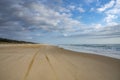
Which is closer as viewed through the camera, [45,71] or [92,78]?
[92,78]

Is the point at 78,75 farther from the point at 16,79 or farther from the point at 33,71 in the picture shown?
the point at 16,79

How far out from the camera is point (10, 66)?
5512mm

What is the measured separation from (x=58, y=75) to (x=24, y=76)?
1140 millimetres

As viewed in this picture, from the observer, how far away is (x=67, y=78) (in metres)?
4.38

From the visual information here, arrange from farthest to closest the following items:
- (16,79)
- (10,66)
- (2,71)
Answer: (10,66) < (2,71) < (16,79)

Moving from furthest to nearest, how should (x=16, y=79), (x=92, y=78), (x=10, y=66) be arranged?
(x=10, y=66) < (x=92, y=78) < (x=16, y=79)

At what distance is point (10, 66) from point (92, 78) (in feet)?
10.9

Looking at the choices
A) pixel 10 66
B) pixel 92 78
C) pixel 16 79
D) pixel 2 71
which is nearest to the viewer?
pixel 16 79

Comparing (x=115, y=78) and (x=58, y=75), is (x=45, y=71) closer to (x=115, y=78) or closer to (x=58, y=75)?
(x=58, y=75)

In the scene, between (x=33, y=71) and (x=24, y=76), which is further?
(x=33, y=71)

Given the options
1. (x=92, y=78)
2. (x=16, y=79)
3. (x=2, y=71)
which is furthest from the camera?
(x=2, y=71)

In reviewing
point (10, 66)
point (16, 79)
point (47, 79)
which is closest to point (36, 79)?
point (47, 79)

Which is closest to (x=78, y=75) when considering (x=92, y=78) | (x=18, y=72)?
(x=92, y=78)

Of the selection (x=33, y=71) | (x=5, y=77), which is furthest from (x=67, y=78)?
(x=5, y=77)
